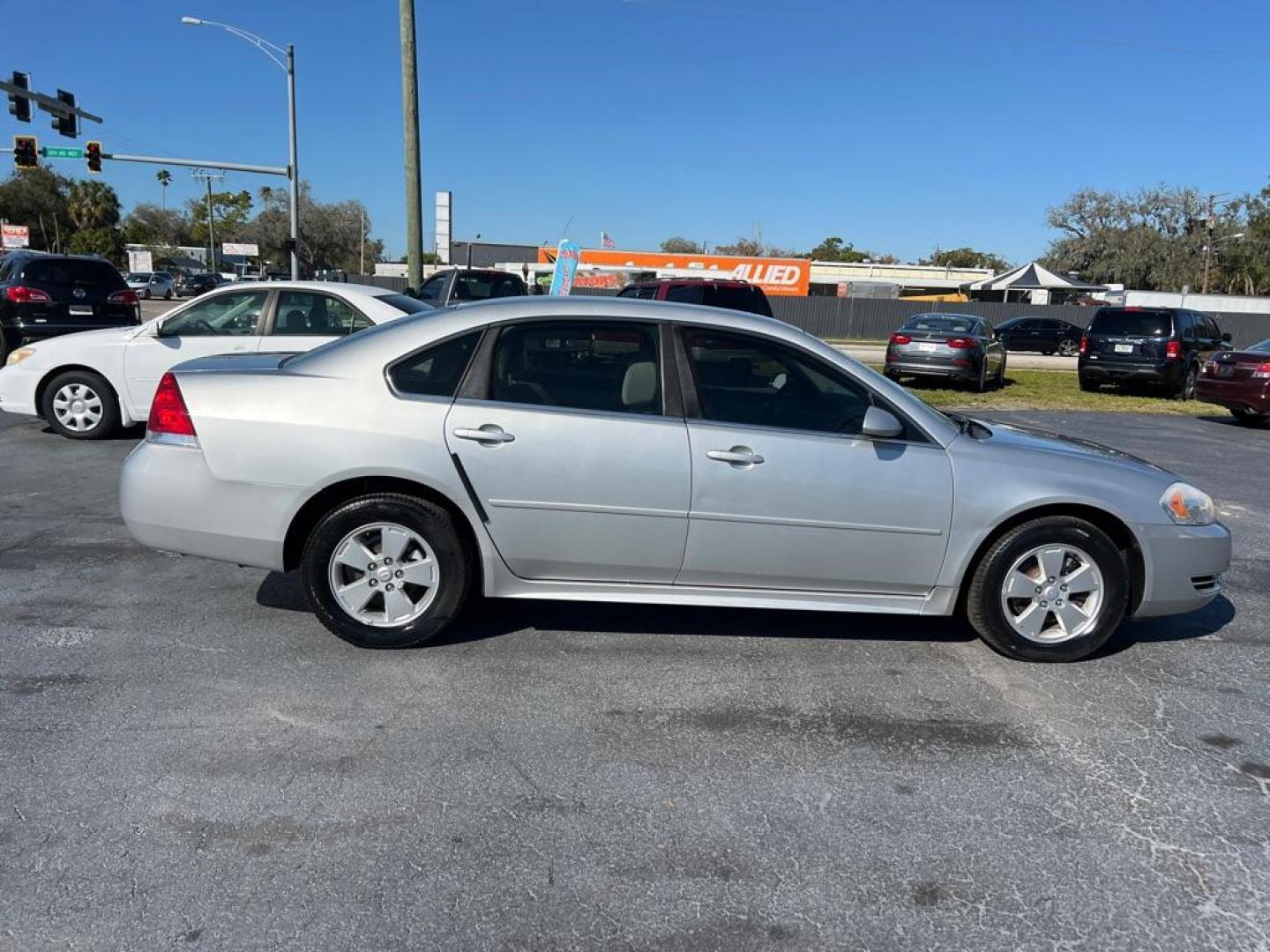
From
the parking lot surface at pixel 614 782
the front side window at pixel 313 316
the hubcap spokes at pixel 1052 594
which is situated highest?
the front side window at pixel 313 316

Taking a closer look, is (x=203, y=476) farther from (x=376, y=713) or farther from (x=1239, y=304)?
(x=1239, y=304)

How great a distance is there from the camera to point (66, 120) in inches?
1165

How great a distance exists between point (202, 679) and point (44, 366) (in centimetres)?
649

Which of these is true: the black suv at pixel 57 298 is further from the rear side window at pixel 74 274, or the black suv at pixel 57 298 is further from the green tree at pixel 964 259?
the green tree at pixel 964 259

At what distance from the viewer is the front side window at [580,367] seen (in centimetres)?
425

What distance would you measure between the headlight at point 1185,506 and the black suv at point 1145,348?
14.8 m

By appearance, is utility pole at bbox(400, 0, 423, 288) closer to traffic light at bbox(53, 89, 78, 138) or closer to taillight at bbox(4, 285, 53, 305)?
taillight at bbox(4, 285, 53, 305)

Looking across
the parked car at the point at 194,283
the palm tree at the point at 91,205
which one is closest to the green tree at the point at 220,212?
the palm tree at the point at 91,205

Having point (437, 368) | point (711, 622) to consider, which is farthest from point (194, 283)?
point (711, 622)

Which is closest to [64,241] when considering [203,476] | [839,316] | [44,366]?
[839,316]

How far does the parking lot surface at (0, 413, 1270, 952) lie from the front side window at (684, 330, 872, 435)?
115cm

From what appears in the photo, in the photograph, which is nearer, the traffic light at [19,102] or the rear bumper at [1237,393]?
the rear bumper at [1237,393]

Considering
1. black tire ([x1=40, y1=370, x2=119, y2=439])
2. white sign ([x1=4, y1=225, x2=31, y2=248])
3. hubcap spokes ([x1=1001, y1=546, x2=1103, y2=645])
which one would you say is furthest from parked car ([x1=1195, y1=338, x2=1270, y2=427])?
white sign ([x1=4, y1=225, x2=31, y2=248])

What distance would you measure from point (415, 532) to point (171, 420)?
4.20 feet
